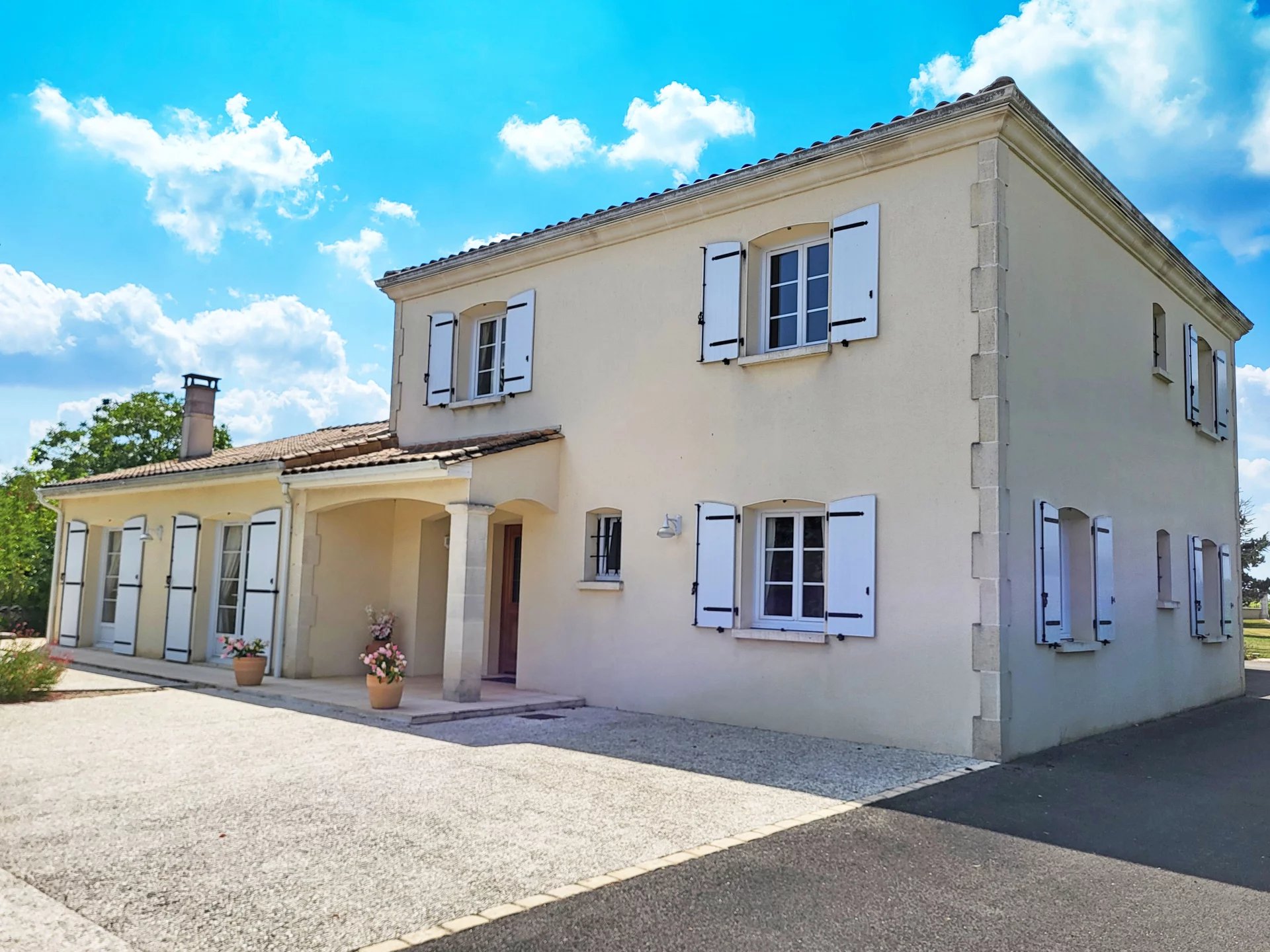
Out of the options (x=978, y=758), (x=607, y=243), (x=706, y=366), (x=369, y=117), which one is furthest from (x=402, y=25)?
(x=978, y=758)

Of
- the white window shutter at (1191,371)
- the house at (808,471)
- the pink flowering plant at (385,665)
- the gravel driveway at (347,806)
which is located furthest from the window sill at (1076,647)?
the pink flowering plant at (385,665)

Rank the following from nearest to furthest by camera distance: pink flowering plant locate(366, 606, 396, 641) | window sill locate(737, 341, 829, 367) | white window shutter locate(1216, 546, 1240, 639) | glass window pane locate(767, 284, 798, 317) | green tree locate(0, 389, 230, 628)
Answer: window sill locate(737, 341, 829, 367)
glass window pane locate(767, 284, 798, 317)
pink flowering plant locate(366, 606, 396, 641)
white window shutter locate(1216, 546, 1240, 639)
green tree locate(0, 389, 230, 628)

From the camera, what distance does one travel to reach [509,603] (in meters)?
12.3

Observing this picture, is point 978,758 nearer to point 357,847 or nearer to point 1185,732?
point 1185,732

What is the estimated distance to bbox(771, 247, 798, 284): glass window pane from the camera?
9.45 m

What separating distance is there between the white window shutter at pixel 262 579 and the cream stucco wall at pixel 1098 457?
27.8ft

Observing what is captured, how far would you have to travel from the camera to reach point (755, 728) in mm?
8859

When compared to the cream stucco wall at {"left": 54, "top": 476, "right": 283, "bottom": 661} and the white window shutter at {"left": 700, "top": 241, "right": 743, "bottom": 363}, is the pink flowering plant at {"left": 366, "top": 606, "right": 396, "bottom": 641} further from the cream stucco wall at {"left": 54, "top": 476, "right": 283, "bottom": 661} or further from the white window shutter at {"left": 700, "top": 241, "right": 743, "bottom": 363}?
the white window shutter at {"left": 700, "top": 241, "right": 743, "bottom": 363}

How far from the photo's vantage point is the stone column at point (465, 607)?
9.55m

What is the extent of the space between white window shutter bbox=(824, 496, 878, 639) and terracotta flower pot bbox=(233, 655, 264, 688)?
6.33 metres

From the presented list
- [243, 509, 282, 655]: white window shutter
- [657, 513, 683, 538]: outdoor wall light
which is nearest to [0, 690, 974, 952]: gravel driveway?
[657, 513, 683, 538]: outdoor wall light

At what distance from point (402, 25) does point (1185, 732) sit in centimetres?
993

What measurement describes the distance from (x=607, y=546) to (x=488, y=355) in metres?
3.34

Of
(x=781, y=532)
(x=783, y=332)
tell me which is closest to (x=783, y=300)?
(x=783, y=332)
